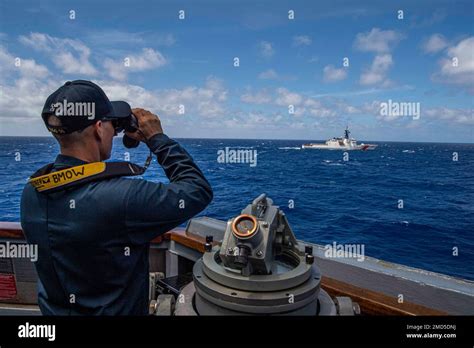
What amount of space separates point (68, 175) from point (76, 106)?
30 centimetres

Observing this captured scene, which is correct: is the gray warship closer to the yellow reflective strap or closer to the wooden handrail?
the wooden handrail

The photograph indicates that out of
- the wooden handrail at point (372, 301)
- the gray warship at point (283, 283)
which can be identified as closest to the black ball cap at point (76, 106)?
the gray warship at point (283, 283)

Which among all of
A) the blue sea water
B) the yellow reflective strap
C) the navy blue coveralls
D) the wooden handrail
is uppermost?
the yellow reflective strap

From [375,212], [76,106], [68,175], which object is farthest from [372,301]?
[375,212]

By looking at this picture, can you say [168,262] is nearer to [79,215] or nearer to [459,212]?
[79,215]

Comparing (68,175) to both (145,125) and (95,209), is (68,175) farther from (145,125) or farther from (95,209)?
(145,125)

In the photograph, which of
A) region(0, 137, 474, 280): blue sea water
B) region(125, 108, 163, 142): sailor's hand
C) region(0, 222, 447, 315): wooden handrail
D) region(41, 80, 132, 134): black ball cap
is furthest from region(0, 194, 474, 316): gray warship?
region(0, 137, 474, 280): blue sea water

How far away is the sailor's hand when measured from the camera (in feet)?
5.58

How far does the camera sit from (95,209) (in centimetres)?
133

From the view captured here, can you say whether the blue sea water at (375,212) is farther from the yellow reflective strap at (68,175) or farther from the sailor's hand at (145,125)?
the yellow reflective strap at (68,175)

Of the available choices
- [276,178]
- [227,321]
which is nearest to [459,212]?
[276,178]

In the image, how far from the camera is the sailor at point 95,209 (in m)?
1.35

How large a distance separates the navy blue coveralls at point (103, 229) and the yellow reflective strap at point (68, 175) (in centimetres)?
4

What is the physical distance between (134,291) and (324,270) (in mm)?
1524
